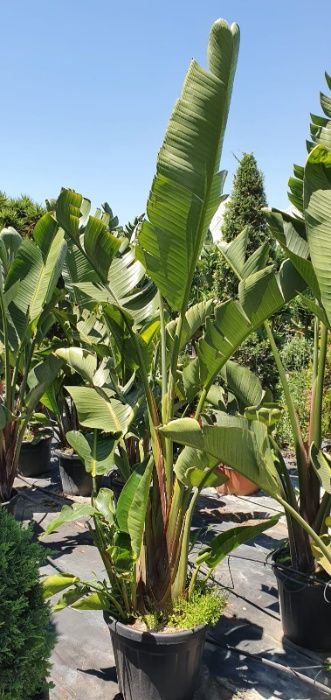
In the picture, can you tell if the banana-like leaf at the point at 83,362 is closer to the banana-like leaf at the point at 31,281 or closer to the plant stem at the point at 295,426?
the plant stem at the point at 295,426

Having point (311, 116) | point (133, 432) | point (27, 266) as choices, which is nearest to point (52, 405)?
point (27, 266)

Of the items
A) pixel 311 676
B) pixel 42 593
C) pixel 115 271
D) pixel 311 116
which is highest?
pixel 311 116

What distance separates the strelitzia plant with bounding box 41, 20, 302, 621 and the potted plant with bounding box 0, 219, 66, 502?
816 mm

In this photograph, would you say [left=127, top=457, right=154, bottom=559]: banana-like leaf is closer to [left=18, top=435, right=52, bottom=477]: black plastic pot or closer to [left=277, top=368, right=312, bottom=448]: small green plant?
[left=18, top=435, right=52, bottom=477]: black plastic pot

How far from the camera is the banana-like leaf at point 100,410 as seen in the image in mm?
2209

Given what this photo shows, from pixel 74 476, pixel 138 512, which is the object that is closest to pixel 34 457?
pixel 74 476

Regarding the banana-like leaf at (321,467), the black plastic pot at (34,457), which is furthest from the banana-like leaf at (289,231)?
the black plastic pot at (34,457)

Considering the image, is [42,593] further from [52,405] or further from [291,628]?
[52,405]

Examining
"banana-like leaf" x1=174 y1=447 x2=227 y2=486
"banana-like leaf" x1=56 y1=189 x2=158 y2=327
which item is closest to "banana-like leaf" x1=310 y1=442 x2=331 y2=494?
"banana-like leaf" x1=174 y1=447 x2=227 y2=486

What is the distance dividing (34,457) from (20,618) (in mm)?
3265

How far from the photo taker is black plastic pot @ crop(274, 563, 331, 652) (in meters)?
2.29

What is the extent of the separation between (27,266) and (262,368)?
2.74m

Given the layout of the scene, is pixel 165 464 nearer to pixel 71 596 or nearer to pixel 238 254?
pixel 71 596

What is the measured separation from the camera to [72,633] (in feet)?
8.01
